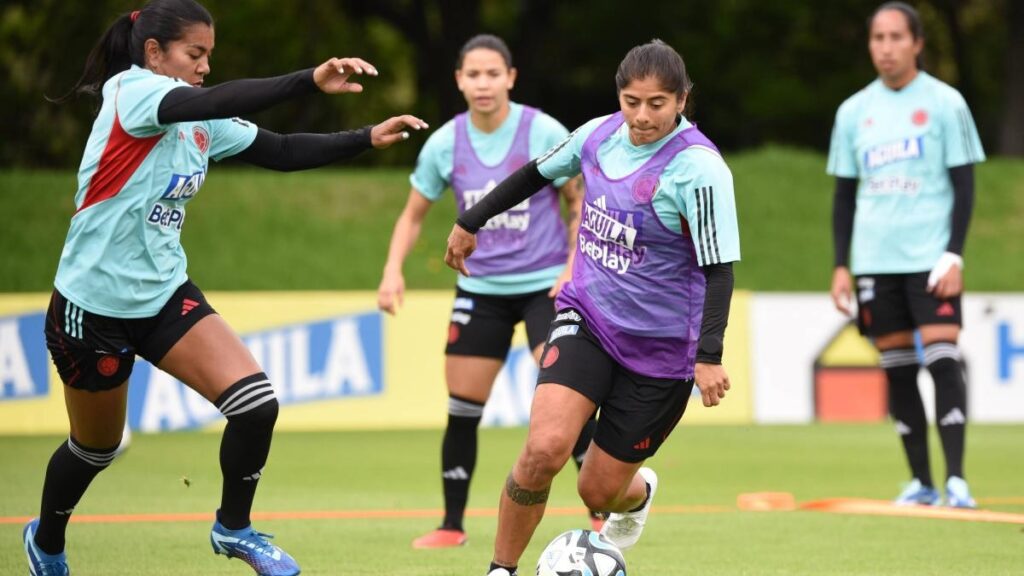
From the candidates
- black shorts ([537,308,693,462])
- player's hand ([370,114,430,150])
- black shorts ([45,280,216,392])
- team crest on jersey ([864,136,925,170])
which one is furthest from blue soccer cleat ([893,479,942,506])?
black shorts ([45,280,216,392])

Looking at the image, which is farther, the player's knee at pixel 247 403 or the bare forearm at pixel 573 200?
the bare forearm at pixel 573 200

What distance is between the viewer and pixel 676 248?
19.7 ft

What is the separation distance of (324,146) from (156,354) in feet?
3.31

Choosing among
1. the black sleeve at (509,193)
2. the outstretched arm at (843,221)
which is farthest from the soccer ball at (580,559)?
the outstretched arm at (843,221)

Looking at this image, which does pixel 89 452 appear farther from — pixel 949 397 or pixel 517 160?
pixel 949 397

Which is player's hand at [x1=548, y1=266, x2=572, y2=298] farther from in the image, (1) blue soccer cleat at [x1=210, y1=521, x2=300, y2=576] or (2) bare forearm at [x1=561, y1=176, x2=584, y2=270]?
(1) blue soccer cleat at [x1=210, y1=521, x2=300, y2=576]

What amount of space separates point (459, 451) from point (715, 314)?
2.70 metres

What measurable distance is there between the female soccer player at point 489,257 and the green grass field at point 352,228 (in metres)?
9.85

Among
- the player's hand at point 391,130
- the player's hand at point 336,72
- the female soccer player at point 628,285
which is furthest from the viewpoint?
the player's hand at point 391,130

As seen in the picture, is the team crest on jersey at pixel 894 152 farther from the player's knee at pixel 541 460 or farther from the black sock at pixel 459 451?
the player's knee at pixel 541 460

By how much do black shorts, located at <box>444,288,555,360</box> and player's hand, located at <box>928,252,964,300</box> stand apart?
2254mm

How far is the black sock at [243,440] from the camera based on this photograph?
588cm

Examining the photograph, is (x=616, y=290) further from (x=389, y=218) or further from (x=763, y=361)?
(x=389, y=218)

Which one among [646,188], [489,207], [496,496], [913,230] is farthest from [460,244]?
[496,496]
